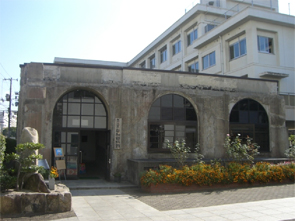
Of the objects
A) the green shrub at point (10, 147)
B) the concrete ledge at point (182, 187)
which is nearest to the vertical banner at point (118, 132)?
the concrete ledge at point (182, 187)

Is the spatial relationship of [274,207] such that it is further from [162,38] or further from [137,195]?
[162,38]

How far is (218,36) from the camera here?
27.1 m

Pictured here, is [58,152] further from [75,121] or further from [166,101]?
[166,101]

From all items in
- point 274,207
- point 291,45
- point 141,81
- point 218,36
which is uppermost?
point 218,36

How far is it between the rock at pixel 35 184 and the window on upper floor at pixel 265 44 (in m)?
21.2

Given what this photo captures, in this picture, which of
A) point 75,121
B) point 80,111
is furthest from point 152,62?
point 75,121

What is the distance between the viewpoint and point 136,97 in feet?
47.0

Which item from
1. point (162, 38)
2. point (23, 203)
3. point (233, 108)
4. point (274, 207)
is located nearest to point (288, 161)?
point (233, 108)

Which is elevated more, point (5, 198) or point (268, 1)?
point (268, 1)

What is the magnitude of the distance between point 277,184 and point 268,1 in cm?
Result: 2806

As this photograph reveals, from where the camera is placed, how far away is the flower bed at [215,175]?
1138 centimetres

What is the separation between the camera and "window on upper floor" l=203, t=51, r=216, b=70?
28.3m

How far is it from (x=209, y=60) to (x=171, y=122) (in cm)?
1594

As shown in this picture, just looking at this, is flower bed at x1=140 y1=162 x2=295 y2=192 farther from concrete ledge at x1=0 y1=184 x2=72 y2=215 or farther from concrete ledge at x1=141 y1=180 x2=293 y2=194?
concrete ledge at x1=0 y1=184 x2=72 y2=215
